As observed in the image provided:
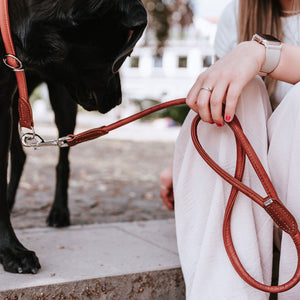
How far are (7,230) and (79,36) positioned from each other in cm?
72

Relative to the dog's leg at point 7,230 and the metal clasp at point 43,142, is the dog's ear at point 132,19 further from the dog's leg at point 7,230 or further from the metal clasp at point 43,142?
the dog's leg at point 7,230

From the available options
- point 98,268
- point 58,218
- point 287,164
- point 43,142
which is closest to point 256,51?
point 287,164

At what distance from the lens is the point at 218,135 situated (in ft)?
4.36

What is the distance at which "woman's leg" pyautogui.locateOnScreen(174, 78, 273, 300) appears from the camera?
1260mm

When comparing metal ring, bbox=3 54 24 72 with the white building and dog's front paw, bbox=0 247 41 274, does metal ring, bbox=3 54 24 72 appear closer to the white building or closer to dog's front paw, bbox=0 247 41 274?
dog's front paw, bbox=0 247 41 274

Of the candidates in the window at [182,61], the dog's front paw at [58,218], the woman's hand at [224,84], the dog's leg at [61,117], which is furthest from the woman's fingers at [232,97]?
the window at [182,61]

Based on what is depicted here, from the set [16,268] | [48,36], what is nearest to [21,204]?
[16,268]

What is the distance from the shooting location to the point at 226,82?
1.17 metres

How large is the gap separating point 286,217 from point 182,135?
43 cm

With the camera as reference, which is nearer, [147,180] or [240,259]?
[240,259]

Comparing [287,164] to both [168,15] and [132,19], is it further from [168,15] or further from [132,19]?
[168,15]

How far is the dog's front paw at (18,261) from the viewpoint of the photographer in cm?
144

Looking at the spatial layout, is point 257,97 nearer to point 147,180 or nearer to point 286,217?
point 286,217

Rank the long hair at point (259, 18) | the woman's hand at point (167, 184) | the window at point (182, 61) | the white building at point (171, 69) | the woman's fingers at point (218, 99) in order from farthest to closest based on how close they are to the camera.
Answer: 1. the window at point (182, 61)
2. the white building at point (171, 69)
3. the woman's hand at point (167, 184)
4. the long hair at point (259, 18)
5. the woman's fingers at point (218, 99)
